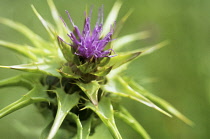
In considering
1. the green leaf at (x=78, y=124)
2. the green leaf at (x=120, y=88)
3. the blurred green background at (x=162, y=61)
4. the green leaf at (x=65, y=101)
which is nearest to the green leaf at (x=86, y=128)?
the green leaf at (x=78, y=124)

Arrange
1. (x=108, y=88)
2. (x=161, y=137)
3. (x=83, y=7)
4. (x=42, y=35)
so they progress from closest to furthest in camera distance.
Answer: (x=108, y=88) < (x=161, y=137) < (x=42, y=35) < (x=83, y=7)

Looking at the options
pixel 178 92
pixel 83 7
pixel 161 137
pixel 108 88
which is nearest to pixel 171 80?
pixel 178 92

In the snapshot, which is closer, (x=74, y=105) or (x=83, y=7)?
(x=74, y=105)

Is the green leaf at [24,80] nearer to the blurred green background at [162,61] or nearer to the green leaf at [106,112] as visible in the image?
the green leaf at [106,112]

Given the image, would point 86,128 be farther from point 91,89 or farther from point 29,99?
point 29,99

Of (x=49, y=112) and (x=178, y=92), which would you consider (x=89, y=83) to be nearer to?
(x=49, y=112)

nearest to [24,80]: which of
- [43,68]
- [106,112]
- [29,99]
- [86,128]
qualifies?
[43,68]

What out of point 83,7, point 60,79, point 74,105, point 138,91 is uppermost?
point 83,7
